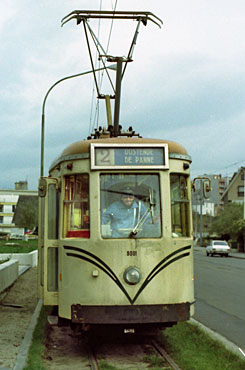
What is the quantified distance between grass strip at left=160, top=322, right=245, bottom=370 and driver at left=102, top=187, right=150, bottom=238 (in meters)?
1.87

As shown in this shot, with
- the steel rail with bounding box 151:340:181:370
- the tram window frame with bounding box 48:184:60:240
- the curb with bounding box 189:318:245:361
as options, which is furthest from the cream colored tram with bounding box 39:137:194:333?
the curb with bounding box 189:318:245:361

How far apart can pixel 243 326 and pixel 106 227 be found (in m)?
4.39

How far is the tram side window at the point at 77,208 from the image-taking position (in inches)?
316

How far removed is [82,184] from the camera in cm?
815

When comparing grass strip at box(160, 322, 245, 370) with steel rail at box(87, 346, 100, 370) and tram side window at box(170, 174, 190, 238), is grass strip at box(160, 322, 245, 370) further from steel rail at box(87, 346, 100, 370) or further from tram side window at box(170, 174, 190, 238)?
tram side window at box(170, 174, 190, 238)

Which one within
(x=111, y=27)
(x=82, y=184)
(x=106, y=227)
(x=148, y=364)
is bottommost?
(x=148, y=364)

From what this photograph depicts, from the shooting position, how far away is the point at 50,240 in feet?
27.8

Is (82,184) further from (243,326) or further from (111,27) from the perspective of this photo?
(111,27)

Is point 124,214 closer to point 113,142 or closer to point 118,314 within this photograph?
point 113,142

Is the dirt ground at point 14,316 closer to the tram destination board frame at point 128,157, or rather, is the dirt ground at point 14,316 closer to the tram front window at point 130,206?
the tram front window at point 130,206

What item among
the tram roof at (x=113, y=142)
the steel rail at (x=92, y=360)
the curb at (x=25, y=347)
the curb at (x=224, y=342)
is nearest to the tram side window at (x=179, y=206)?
the tram roof at (x=113, y=142)

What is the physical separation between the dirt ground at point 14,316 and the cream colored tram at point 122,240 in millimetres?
943

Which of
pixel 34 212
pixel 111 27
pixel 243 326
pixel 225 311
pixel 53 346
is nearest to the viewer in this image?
pixel 53 346

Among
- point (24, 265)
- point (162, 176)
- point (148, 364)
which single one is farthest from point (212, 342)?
point (24, 265)
